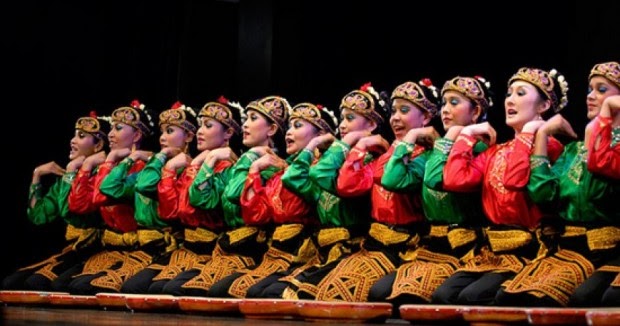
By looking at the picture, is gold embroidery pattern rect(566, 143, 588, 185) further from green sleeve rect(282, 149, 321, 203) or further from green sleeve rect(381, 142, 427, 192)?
green sleeve rect(282, 149, 321, 203)

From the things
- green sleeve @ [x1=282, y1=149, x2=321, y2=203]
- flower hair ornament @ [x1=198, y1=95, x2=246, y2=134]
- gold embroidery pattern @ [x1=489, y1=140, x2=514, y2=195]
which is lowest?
green sleeve @ [x1=282, y1=149, x2=321, y2=203]

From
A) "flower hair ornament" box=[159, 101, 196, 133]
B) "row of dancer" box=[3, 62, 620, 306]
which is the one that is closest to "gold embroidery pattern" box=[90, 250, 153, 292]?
"row of dancer" box=[3, 62, 620, 306]

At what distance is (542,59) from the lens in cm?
689

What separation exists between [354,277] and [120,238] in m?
2.71

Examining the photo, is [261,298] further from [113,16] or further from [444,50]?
[113,16]

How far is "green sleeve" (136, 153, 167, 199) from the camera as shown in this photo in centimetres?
817

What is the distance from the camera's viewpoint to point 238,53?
8711 millimetres

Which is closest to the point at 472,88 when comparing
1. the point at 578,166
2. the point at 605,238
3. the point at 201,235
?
the point at 578,166

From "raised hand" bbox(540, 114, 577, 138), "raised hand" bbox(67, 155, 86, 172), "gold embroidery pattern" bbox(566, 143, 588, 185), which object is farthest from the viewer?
"raised hand" bbox(67, 155, 86, 172)

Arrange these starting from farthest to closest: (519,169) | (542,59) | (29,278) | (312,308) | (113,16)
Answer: (113,16) < (29,278) < (542,59) < (312,308) < (519,169)

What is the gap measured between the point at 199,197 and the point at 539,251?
2492 millimetres

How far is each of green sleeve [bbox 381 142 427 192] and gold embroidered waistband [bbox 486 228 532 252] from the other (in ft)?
1.86

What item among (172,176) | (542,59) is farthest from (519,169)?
(172,176)

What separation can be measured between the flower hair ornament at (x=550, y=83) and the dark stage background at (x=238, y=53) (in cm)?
41
